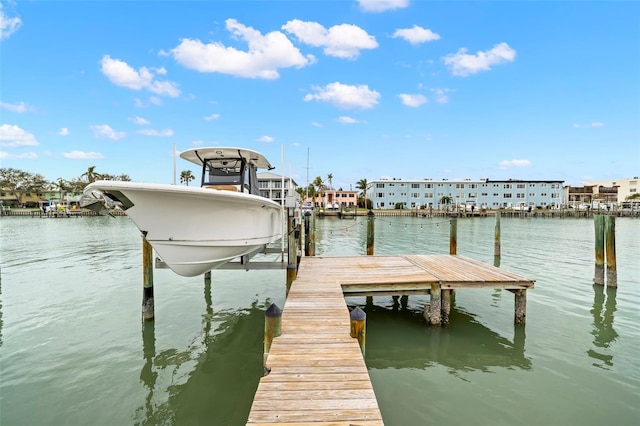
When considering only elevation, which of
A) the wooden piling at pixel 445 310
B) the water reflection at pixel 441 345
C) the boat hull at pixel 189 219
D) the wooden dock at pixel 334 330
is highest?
the boat hull at pixel 189 219

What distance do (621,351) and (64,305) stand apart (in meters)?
14.9

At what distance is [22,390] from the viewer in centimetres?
555

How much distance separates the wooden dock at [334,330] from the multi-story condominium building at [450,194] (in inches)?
2830

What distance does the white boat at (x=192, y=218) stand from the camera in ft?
18.4

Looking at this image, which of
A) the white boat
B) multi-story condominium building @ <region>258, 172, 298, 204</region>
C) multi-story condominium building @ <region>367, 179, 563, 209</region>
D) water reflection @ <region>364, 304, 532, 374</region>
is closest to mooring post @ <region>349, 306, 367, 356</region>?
water reflection @ <region>364, 304, 532, 374</region>

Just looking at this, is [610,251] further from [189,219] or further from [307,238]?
[189,219]

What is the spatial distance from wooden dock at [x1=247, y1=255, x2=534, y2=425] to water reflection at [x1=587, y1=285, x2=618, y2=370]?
162 centimetres

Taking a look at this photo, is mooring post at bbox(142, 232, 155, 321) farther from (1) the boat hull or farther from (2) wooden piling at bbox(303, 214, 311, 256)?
(2) wooden piling at bbox(303, 214, 311, 256)

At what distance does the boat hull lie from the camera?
18.4 ft

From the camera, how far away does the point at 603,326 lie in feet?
27.5

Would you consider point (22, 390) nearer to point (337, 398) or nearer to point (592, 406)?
point (337, 398)

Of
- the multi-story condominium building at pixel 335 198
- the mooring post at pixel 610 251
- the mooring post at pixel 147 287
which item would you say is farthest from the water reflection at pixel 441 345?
the multi-story condominium building at pixel 335 198

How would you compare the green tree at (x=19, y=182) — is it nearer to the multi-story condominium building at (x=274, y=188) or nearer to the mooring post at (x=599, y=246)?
the multi-story condominium building at (x=274, y=188)

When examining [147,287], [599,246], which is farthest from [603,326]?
[147,287]
